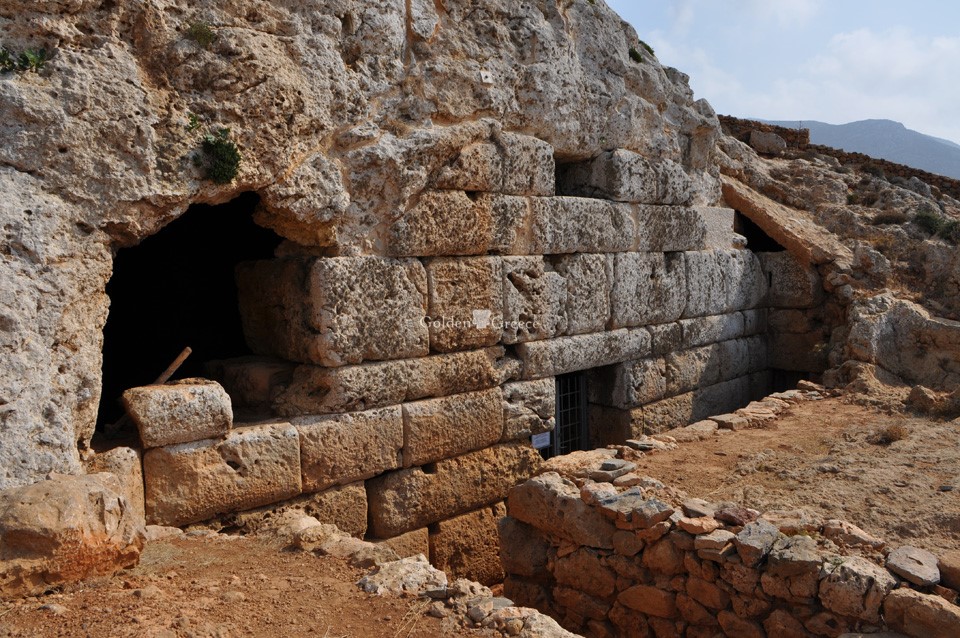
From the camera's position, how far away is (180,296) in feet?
22.6

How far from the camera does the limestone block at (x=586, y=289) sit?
7.48 m

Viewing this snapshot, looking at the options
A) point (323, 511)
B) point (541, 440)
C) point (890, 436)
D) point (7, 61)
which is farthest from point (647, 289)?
point (7, 61)

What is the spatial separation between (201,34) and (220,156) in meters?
0.78

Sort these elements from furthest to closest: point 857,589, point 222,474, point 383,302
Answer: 1. point 383,302
2. point 222,474
3. point 857,589

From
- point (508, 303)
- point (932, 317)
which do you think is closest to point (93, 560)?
point (508, 303)

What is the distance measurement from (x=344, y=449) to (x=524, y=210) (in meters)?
2.78

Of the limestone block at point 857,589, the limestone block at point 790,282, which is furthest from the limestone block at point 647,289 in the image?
the limestone block at point 857,589

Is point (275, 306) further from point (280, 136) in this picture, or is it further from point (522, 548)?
point (522, 548)

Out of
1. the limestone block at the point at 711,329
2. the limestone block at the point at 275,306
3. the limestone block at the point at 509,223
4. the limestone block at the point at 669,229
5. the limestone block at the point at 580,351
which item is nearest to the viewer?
the limestone block at the point at 275,306

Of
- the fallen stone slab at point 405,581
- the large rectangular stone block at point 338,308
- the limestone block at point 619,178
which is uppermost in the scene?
the limestone block at point 619,178

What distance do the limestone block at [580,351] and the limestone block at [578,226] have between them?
0.89 meters

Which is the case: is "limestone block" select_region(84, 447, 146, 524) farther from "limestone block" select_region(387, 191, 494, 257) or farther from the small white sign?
the small white sign

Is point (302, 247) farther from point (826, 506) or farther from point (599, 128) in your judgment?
point (826, 506)

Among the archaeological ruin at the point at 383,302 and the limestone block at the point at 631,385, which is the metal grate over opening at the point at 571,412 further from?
the limestone block at the point at 631,385
